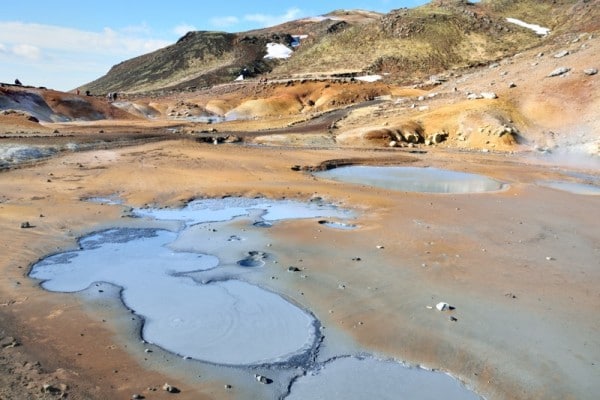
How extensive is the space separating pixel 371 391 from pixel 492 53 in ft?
200

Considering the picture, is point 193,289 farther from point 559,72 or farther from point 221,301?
point 559,72

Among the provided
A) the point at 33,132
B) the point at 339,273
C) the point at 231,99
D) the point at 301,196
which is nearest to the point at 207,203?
the point at 301,196

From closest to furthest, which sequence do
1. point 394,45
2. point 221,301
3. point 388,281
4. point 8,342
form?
point 8,342, point 221,301, point 388,281, point 394,45

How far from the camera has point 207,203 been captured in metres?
16.5

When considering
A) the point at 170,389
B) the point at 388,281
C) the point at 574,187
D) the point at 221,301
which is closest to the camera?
the point at 170,389

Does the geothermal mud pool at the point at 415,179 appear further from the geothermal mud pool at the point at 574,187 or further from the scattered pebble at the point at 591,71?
the scattered pebble at the point at 591,71

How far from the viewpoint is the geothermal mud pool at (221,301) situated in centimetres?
696

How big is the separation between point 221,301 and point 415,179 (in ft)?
45.5

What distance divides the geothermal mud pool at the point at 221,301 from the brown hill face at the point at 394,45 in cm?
4894

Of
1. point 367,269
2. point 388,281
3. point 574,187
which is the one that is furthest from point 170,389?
point 574,187

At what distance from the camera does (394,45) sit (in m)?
65.8

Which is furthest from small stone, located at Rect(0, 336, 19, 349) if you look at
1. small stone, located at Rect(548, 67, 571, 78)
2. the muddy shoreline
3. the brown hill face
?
the brown hill face

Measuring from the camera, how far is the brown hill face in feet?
202

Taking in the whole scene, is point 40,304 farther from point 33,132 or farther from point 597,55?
point 597,55
